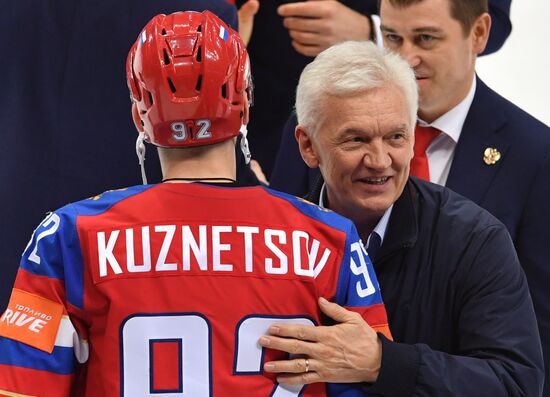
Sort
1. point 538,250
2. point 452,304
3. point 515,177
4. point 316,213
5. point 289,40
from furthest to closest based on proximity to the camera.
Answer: point 289,40 → point 515,177 → point 538,250 → point 452,304 → point 316,213

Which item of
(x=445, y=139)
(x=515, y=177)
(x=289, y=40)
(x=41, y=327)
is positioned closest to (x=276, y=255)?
(x=41, y=327)

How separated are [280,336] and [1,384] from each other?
1.50 ft

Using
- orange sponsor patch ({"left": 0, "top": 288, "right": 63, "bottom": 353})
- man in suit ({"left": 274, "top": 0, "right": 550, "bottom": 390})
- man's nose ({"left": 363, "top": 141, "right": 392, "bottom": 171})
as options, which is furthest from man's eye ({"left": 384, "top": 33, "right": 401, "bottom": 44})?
orange sponsor patch ({"left": 0, "top": 288, "right": 63, "bottom": 353})

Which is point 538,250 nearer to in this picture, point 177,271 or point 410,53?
point 410,53

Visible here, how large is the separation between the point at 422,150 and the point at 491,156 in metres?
0.20

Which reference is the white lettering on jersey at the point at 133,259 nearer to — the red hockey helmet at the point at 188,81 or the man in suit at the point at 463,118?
the red hockey helmet at the point at 188,81

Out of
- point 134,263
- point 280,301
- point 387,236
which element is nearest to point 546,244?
point 387,236

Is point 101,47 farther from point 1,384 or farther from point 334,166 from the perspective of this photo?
point 1,384

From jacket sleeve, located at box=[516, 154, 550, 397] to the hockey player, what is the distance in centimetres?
84

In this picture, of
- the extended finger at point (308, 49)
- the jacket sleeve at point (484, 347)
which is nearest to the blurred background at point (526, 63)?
the extended finger at point (308, 49)

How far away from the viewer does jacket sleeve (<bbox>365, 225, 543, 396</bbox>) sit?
1934 millimetres

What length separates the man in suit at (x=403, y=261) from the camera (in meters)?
1.90

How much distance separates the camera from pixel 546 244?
8.31ft

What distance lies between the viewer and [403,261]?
7.21ft
